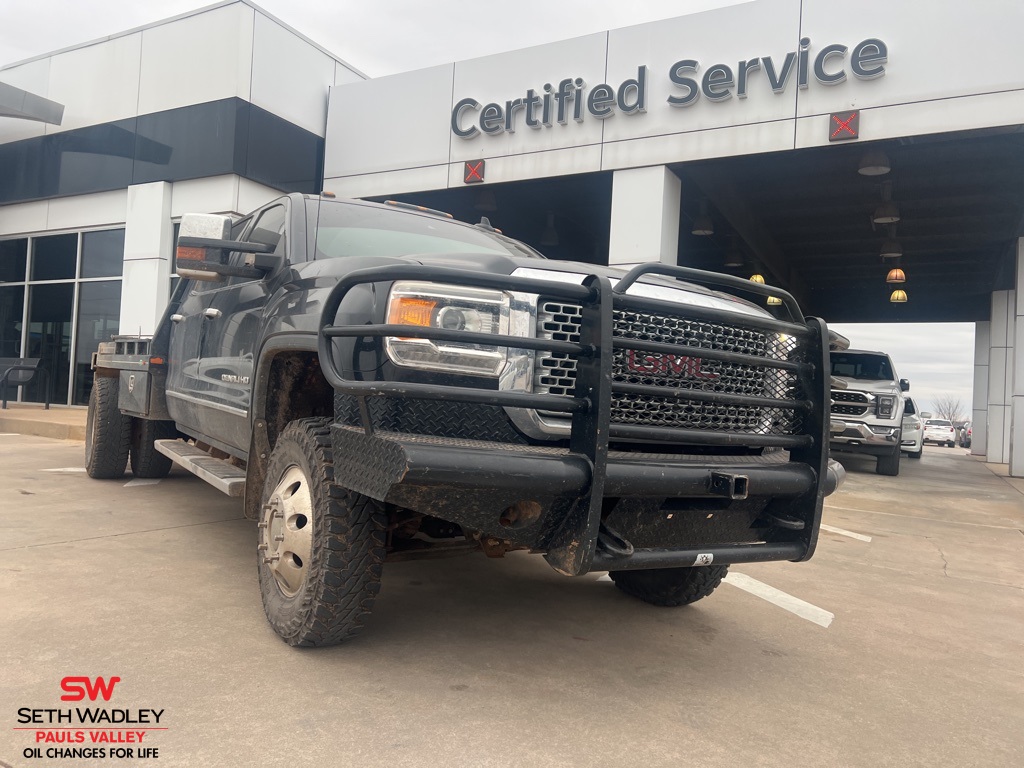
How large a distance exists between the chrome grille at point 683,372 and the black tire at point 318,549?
0.75 metres

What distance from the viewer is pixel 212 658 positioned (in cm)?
259

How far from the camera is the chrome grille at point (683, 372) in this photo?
2379mm

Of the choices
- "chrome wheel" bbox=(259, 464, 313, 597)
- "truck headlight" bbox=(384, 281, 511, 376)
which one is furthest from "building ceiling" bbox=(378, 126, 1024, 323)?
"chrome wheel" bbox=(259, 464, 313, 597)

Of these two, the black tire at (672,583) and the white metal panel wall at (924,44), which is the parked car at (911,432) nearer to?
the white metal panel wall at (924,44)

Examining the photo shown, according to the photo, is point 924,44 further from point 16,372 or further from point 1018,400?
point 16,372

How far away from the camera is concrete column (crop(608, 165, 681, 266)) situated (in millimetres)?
→ 9570

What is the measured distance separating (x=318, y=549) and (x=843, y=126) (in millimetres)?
8277

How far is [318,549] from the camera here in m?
2.50

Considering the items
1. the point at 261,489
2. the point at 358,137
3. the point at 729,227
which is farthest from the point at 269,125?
the point at 261,489

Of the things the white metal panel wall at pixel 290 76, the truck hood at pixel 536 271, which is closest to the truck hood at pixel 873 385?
the truck hood at pixel 536 271

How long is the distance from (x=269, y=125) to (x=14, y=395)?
8083mm

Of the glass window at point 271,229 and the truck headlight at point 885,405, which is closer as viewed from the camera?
the glass window at point 271,229

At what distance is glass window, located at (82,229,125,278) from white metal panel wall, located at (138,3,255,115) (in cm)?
229

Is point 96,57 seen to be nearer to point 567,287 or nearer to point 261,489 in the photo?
point 261,489
